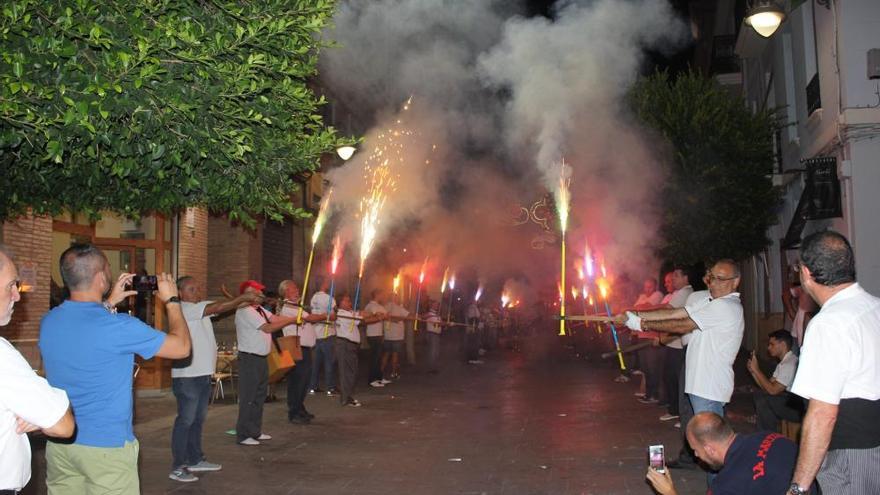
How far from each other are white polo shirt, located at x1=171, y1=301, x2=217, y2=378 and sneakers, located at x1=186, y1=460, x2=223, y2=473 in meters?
0.86

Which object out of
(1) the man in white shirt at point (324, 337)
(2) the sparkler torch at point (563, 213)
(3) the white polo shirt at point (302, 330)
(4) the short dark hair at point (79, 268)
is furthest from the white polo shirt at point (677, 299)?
(4) the short dark hair at point (79, 268)

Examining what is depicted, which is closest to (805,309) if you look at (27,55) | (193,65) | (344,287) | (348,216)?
(193,65)

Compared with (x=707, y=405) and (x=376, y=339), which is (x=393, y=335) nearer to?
(x=376, y=339)

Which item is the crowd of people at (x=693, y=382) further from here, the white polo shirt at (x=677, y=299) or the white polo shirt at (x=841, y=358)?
the white polo shirt at (x=677, y=299)

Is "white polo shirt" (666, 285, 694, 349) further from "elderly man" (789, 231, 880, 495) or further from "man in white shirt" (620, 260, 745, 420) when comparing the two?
"elderly man" (789, 231, 880, 495)

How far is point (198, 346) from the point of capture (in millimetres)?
7480

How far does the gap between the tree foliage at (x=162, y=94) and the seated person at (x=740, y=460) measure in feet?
10.4

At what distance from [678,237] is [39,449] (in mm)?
11455

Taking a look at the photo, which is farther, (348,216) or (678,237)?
(348,216)

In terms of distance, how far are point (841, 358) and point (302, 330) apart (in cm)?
930

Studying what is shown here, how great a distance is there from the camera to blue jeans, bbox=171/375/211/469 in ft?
23.7

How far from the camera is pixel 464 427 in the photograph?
32.5 feet

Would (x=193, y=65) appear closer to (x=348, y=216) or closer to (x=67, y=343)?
(x=67, y=343)

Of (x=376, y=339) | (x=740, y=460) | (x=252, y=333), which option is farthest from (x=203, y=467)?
(x=376, y=339)
